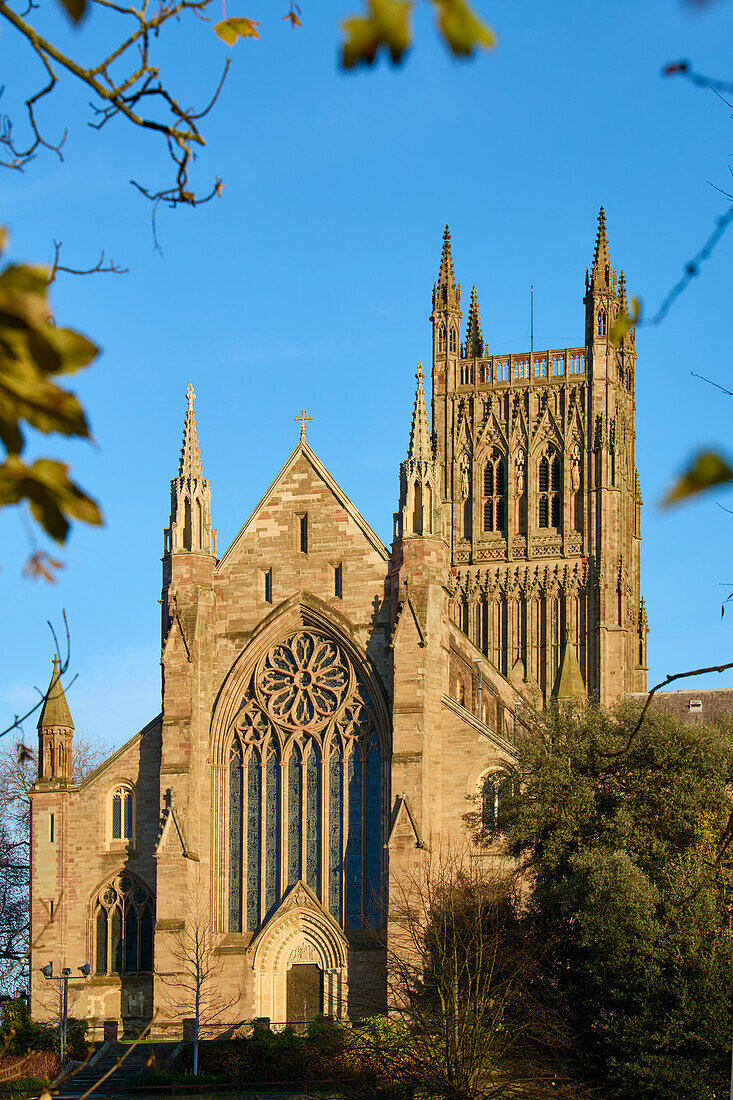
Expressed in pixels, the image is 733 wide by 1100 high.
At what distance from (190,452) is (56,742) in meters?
9.24

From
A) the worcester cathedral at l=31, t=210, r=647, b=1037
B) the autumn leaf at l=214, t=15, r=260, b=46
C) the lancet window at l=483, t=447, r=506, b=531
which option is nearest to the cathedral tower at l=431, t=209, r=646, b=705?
the lancet window at l=483, t=447, r=506, b=531

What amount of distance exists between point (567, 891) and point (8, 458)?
32.3 meters

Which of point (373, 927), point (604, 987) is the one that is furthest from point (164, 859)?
point (604, 987)

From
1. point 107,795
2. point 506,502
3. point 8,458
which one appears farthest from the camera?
point 506,502

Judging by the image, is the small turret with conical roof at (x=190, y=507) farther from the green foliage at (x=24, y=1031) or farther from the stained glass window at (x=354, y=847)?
the green foliage at (x=24, y=1031)

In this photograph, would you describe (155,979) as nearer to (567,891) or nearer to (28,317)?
(567,891)

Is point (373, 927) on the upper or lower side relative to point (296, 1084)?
upper

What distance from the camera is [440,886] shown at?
37.1 m

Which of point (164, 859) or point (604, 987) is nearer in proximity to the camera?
point (604, 987)

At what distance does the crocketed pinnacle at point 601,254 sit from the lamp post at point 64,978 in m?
41.8

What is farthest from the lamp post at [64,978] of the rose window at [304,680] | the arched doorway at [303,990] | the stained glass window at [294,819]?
the rose window at [304,680]

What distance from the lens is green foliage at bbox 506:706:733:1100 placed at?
2980cm

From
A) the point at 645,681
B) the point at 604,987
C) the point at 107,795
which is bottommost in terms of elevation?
the point at 604,987

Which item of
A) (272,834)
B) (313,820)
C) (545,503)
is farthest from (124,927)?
(545,503)
